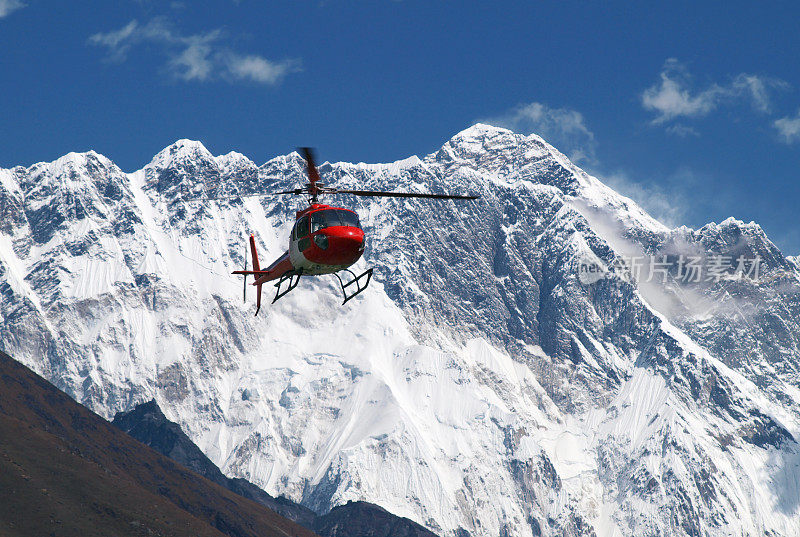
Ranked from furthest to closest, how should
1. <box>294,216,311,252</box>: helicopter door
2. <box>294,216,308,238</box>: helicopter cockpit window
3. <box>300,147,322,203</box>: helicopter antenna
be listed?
<box>294,216,308,238</box>: helicopter cockpit window, <box>294,216,311,252</box>: helicopter door, <box>300,147,322,203</box>: helicopter antenna

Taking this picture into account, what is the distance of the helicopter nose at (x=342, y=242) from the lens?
93.1m

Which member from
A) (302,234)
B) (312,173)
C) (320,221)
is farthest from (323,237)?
(312,173)

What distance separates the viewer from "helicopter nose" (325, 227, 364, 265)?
3664 inches

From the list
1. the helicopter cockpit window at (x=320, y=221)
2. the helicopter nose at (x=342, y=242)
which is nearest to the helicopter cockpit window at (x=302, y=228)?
the helicopter cockpit window at (x=320, y=221)

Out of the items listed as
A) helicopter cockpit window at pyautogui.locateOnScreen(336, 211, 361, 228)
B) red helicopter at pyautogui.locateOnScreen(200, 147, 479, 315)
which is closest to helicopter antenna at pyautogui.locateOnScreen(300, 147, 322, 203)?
red helicopter at pyautogui.locateOnScreen(200, 147, 479, 315)

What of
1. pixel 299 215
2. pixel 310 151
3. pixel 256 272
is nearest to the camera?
pixel 310 151

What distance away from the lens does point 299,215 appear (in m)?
97.3

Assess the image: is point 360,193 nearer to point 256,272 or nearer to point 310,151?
point 310,151

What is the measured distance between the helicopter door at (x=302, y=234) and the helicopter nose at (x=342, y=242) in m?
1.94

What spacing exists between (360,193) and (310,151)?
483 cm

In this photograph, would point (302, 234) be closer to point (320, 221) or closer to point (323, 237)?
point (320, 221)

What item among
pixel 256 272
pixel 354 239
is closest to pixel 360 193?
pixel 354 239

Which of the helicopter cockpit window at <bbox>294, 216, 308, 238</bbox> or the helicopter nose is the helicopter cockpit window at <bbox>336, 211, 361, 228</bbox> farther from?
the helicopter cockpit window at <bbox>294, 216, 308, 238</bbox>

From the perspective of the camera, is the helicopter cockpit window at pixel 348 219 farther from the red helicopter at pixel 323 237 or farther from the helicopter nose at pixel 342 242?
the helicopter nose at pixel 342 242
